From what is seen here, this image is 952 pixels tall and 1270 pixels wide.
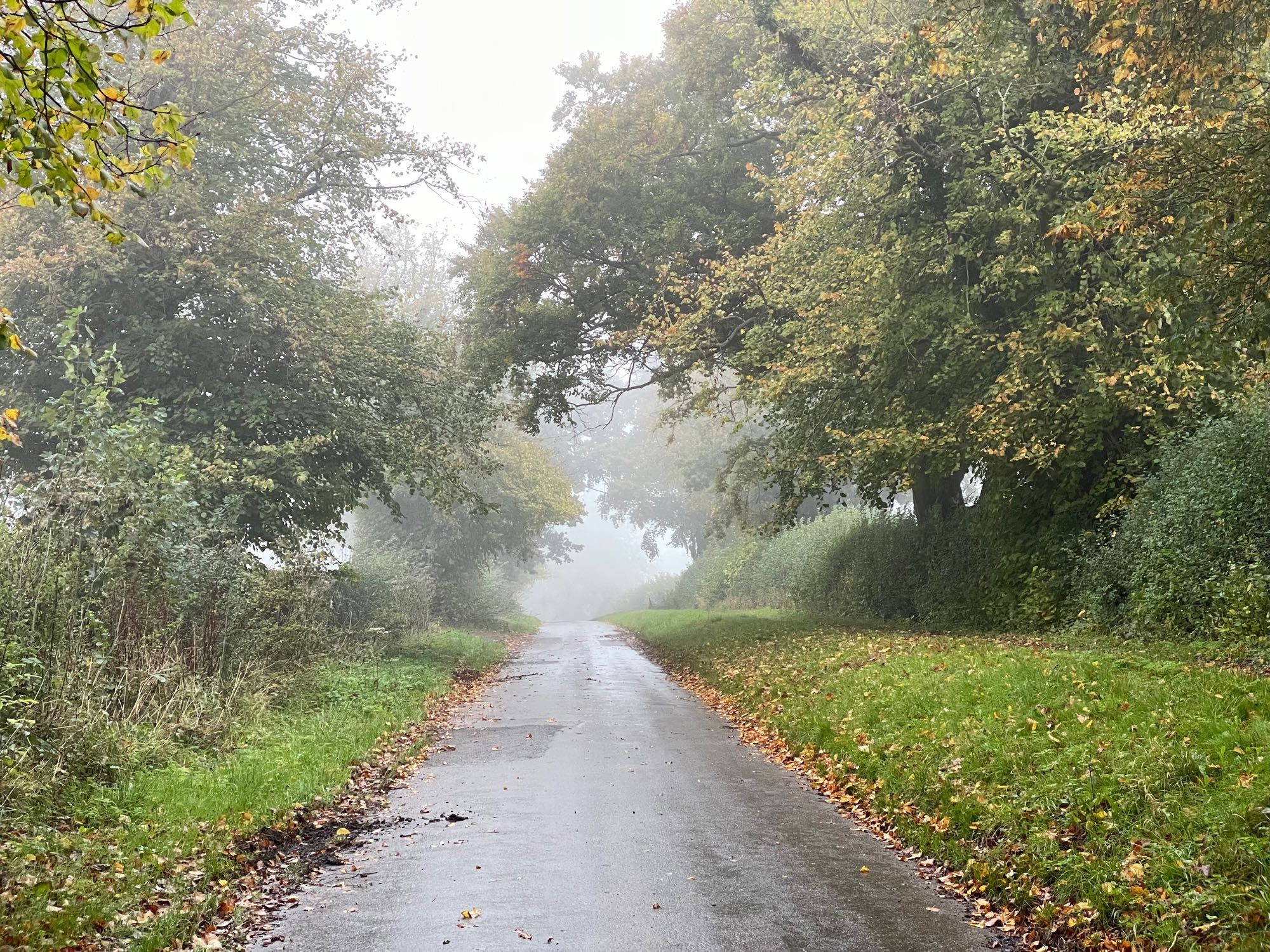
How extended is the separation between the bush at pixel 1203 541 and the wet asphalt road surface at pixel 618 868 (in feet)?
19.2

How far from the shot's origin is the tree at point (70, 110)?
4496 millimetres

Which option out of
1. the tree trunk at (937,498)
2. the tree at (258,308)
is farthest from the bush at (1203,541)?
the tree at (258,308)

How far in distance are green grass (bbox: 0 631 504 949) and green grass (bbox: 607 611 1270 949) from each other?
4888 mm

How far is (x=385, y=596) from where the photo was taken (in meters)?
26.1

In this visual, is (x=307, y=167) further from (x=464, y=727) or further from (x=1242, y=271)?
(x=1242, y=271)

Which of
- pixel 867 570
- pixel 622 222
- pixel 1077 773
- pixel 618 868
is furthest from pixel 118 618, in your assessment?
pixel 867 570

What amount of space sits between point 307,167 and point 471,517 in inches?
764

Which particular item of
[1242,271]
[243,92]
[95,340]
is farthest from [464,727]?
[243,92]

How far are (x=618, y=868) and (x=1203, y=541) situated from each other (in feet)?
31.6

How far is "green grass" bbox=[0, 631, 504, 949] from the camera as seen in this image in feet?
16.8

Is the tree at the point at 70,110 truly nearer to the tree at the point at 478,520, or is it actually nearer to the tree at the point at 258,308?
the tree at the point at 258,308

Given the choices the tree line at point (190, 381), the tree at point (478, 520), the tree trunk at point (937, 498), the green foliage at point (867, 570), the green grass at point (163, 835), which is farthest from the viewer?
the tree at point (478, 520)

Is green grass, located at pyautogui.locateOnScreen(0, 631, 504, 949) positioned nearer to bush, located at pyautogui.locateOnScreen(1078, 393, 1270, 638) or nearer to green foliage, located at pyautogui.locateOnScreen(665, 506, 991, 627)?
bush, located at pyautogui.locateOnScreen(1078, 393, 1270, 638)

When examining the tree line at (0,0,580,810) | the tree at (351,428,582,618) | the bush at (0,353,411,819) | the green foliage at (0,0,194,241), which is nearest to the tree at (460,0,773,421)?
the tree line at (0,0,580,810)
